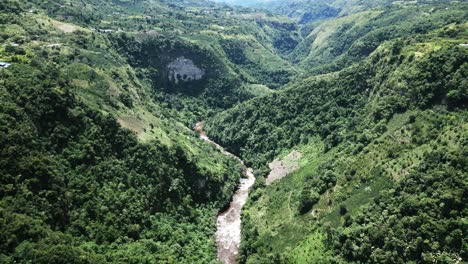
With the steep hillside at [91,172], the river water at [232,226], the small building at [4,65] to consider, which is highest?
the small building at [4,65]

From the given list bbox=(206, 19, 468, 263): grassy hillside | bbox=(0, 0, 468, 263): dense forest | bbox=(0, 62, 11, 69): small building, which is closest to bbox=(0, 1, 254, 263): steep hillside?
bbox=(0, 0, 468, 263): dense forest

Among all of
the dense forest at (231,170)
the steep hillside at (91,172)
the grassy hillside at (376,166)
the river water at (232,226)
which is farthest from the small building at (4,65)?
the grassy hillside at (376,166)

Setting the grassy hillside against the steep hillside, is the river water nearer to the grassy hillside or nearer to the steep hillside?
the steep hillside

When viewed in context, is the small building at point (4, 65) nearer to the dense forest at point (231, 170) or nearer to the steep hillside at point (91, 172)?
the dense forest at point (231, 170)

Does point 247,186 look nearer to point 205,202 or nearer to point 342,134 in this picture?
point 205,202

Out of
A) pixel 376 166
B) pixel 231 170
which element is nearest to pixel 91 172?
pixel 231 170

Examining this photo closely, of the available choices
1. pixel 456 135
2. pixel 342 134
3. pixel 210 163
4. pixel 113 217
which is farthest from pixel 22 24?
pixel 456 135

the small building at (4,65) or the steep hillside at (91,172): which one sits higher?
the small building at (4,65)
